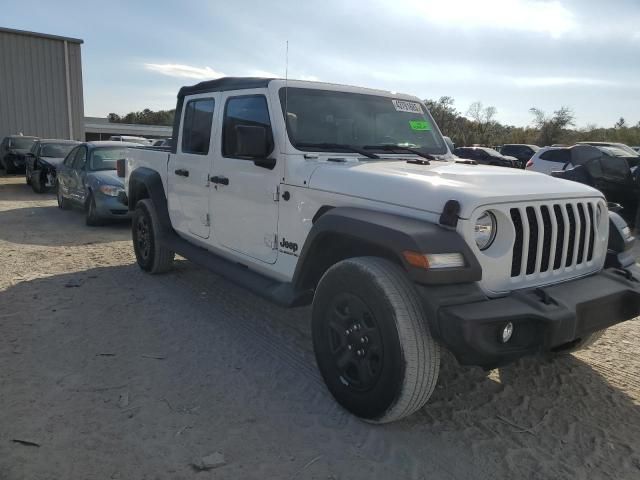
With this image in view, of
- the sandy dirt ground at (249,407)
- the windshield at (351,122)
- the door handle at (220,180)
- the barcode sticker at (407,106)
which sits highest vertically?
the barcode sticker at (407,106)

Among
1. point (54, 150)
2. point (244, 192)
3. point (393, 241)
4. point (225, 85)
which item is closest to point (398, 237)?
point (393, 241)

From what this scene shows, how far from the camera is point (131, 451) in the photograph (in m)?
2.68

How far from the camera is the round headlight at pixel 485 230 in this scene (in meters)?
2.72

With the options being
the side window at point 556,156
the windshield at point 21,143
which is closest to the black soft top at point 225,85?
the side window at point 556,156

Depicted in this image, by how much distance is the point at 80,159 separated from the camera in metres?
10.2

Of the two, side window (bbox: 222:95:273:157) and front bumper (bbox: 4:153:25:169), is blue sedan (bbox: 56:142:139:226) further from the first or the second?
front bumper (bbox: 4:153:25:169)

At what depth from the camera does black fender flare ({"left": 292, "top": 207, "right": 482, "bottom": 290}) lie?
251cm

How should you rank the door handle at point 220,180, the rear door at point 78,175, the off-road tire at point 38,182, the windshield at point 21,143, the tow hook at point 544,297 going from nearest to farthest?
the tow hook at point 544,297, the door handle at point 220,180, the rear door at point 78,175, the off-road tire at point 38,182, the windshield at point 21,143

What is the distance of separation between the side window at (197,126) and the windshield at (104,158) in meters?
5.07

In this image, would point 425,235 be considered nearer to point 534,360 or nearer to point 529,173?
point 529,173

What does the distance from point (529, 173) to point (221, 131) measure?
251cm

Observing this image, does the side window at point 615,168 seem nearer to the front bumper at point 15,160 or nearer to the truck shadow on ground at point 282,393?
the truck shadow on ground at point 282,393

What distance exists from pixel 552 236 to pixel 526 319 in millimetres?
640

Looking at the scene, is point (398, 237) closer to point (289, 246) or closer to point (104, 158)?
point (289, 246)
